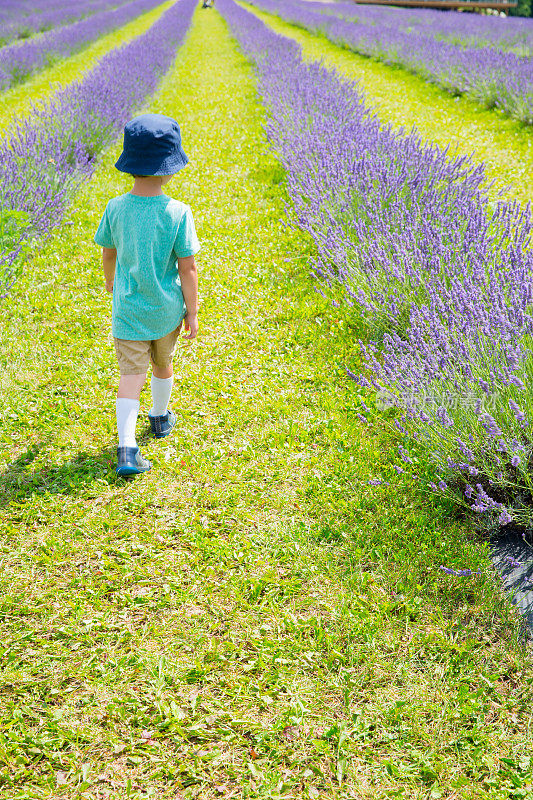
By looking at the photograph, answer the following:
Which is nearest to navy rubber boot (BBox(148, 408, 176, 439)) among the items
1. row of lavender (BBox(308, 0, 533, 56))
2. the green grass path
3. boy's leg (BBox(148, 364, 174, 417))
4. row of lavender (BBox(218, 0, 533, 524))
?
boy's leg (BBox(148, 364, 174, 417))

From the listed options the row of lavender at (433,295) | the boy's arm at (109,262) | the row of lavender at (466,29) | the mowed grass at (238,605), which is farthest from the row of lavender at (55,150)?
the row of lavender at (466,29)

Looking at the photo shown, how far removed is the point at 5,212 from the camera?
3969mm

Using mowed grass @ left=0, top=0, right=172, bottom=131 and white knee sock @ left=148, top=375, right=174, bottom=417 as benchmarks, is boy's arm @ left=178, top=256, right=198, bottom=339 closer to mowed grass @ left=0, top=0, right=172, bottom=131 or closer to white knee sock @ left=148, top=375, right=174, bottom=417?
white knee sock @ left=148, top=375, right=174, bottom=417

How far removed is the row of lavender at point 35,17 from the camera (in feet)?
49.4

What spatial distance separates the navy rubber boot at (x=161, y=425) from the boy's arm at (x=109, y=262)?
69cm

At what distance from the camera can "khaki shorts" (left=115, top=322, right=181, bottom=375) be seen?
245 cm

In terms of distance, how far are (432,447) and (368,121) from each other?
16.2ft

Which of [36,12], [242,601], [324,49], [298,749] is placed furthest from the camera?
[36,12]

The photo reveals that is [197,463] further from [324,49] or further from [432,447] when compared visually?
[324,49]

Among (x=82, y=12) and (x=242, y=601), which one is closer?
(x=242, y=601)

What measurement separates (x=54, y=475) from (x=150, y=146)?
153cm

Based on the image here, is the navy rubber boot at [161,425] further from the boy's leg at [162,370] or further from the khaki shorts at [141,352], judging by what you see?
the khaki shorts at [141,352]

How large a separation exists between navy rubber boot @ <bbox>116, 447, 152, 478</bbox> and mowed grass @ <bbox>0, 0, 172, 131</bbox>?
586 centimetres

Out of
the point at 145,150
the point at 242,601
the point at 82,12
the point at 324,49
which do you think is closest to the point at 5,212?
the point at 145,150
